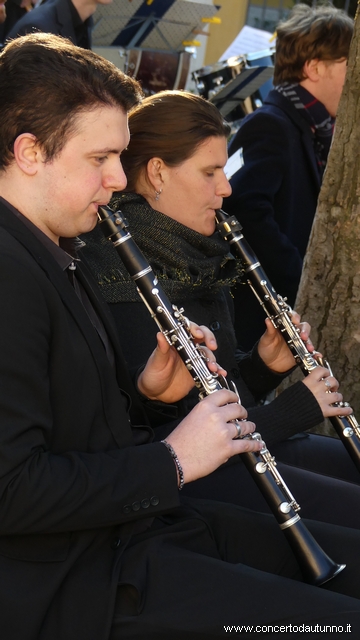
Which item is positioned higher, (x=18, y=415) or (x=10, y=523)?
(x=18, y=415)

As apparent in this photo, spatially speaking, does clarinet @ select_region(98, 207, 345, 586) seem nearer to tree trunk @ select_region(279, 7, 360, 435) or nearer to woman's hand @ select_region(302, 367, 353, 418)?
woman's hand @ select_region(302, 367, 353, 418)

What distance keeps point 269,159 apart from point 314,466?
1.69 meters

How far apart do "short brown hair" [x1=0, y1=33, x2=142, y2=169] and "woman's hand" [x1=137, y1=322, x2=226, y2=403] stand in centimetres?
56

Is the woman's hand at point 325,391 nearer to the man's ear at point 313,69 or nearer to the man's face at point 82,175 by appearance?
the man's face at point 82,175

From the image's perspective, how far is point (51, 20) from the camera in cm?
424

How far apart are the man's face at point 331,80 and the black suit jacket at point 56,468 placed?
2540mm

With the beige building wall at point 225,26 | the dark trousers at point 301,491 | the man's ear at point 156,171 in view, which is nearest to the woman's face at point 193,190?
the man's ear at point 156,171

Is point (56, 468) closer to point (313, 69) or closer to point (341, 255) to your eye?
point (341, 255)

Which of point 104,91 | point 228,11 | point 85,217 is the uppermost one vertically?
point 228,11

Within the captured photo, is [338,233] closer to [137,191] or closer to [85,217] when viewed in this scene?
[137,191]

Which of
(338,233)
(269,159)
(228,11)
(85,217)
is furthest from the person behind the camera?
(228,11)

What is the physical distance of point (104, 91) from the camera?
67.6 inches

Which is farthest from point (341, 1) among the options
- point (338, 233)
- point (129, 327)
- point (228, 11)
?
point (129, 327)

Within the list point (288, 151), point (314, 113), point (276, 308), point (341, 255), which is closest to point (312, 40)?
point (314, 113)
